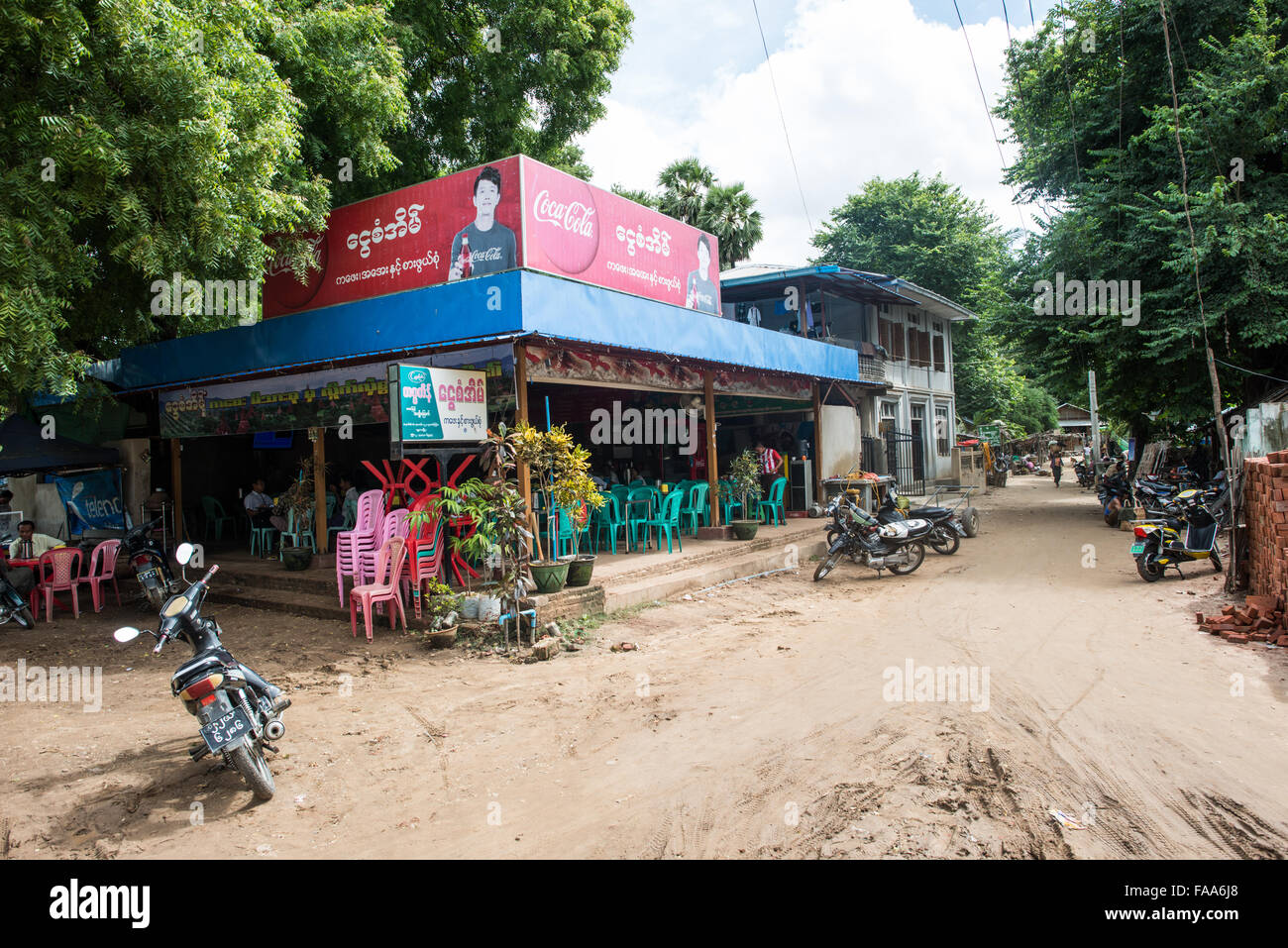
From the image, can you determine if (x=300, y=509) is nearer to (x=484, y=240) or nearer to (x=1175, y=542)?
(x=484, y=240)

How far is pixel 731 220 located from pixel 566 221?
18566mm

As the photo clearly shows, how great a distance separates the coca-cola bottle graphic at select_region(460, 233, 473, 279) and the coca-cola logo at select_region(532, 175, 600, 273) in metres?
0.93

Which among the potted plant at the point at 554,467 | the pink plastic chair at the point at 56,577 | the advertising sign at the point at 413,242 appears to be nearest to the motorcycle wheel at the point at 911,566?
the potted plant at the point at 554,467

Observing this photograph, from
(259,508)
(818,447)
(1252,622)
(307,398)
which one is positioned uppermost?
(307,398)

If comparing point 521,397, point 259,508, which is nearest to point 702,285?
point 521,397

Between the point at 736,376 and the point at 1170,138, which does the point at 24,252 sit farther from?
the point at 1170,138

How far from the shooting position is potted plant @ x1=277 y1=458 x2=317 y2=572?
391 inches

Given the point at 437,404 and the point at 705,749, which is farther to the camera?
the point at 437,404

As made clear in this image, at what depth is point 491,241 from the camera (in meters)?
8.33

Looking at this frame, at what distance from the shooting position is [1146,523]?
9.21m

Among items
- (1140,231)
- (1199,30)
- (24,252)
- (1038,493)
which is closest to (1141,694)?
(24,252)

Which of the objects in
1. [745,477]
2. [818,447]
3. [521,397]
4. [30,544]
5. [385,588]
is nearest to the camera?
[385,588]

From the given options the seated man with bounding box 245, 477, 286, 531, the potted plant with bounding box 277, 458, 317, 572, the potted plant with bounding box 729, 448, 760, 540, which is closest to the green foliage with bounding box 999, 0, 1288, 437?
the potted plant with bounding box 729, 448, 760, 540

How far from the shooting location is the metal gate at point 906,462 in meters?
20.8
